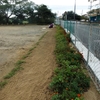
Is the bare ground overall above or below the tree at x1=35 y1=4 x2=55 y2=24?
below

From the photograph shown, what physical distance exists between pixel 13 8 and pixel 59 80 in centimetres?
4134

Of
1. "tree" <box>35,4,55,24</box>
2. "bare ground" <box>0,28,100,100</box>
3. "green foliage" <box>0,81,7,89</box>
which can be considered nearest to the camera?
"bare ground" <box>0,28,100,100</box>

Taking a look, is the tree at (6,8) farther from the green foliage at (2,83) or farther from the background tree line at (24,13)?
the green foliage at (2,83)

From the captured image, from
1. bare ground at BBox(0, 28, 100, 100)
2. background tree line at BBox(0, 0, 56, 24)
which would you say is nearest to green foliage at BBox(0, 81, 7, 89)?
bare ground at BBox(0, 28, 100, 100)

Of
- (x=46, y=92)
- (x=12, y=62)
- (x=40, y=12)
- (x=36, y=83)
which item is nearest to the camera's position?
(x=46, y=92)

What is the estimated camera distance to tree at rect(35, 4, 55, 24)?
4166 cm

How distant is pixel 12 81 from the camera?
4227mm

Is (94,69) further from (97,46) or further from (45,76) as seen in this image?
(45,76)

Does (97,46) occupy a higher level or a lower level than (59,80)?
higher

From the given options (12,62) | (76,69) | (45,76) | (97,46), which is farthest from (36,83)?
(12,62)

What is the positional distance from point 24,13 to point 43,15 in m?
4.87

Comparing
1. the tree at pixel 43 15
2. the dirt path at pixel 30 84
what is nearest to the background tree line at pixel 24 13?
the tree at pixel 43 15

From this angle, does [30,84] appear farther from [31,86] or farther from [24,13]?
[24,13]

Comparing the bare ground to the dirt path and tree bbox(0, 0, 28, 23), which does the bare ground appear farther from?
tree bbox(0, 0, 28, 23)
